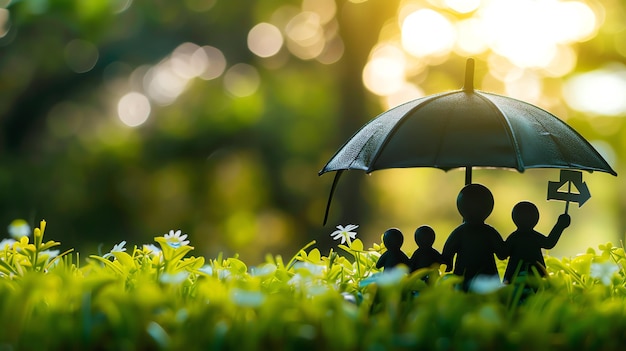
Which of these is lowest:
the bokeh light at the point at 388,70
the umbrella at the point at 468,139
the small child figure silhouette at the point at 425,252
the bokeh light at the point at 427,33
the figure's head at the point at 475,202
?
the small child figure silhouette at the point at 425,252

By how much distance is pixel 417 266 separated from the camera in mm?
3557

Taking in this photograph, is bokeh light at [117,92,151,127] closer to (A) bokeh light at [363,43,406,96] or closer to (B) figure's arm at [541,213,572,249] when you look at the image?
(A) bokeh light at [363,43,406,96]

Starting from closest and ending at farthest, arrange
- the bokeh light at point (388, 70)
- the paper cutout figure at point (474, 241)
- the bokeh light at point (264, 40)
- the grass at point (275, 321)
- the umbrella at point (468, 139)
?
the grass at point (275, 321) < the umbrella at point (468, 139) < the paper cutout figure at point (474, 241) < the bokeh light at point (388, 70) < the bokeh light at point (264, 40)

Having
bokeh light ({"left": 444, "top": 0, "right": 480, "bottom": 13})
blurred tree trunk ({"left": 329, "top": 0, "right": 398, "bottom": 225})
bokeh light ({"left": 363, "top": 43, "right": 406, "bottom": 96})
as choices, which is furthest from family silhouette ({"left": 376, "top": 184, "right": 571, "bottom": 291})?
bokeh light ({"left": 363, "top": 43, "right": 406, "bottom": 96})

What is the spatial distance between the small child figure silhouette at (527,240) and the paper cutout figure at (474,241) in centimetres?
8

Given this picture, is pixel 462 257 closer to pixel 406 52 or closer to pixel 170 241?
pixel 170 241

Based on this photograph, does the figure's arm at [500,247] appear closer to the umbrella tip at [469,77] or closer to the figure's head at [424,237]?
the figure's head at [424,237]

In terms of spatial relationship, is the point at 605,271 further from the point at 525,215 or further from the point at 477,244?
the point at 477,244

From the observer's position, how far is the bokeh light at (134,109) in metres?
16.8

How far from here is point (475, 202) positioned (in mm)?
3527

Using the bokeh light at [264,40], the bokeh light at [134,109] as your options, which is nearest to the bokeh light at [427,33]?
the bokeh light at [264,40]

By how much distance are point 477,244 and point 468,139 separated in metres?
0.62

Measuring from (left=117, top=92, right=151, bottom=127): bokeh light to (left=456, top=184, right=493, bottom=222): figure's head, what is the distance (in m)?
14.3

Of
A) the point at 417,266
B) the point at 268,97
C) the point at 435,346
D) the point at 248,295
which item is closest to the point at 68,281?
the point at 248,295
